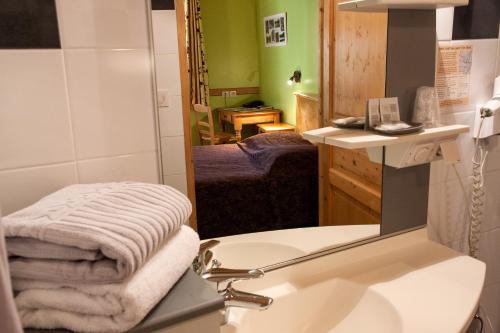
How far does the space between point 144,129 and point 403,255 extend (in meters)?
0.82

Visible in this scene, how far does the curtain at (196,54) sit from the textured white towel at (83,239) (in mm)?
390

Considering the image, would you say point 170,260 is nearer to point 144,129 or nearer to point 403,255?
point 144,129

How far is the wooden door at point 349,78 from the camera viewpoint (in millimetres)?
1202

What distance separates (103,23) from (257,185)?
53cm

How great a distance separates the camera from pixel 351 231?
50.2 inches

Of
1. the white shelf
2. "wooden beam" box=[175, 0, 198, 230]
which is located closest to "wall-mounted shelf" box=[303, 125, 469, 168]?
the white shelf

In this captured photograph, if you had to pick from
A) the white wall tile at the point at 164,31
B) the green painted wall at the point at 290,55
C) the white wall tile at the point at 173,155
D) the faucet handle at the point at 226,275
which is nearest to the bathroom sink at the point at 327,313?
the faucet handle at the point at 226,275

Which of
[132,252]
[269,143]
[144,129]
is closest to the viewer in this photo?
[132,252]

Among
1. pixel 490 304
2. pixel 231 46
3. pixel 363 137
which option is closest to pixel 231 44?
pixel 231 46

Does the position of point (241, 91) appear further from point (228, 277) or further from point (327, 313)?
point (327, 313)

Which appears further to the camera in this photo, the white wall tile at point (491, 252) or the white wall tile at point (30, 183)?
the white wall tile at point (491, 252)

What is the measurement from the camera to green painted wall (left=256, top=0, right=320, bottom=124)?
1.10m

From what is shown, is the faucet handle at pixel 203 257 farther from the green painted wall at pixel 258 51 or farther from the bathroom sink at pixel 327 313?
the green painted wall at pixel 258 51

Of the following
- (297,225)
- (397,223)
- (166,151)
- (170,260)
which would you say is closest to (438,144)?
(397,223)
